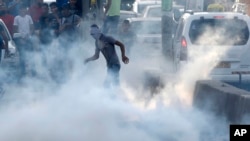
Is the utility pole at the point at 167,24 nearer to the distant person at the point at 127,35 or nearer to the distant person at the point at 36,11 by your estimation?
the distant person at the point at 127,35

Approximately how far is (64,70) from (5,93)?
3554 millimetres

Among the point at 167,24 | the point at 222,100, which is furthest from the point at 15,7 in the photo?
the point at 222,100

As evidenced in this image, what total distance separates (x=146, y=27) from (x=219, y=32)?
29.8 ft

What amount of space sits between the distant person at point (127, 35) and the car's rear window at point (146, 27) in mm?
1419

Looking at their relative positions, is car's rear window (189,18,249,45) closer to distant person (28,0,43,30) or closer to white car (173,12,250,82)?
white car (173,12,250,82)

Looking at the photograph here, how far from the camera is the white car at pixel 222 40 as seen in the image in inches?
601

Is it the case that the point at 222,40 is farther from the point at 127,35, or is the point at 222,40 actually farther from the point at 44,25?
the point at 127,35

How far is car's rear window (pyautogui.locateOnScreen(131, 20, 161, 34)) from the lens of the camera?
23969 millimetres

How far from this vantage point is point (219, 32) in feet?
50.3

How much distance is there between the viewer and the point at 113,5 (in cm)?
2039

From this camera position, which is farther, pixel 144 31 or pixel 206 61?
pixel 144 31

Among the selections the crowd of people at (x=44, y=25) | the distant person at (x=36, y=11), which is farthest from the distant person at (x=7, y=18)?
the distant person at (x=36, y=11)

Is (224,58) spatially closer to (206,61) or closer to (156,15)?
(206,61)

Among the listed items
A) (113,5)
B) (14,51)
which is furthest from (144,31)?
(14,51)
